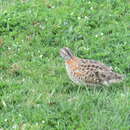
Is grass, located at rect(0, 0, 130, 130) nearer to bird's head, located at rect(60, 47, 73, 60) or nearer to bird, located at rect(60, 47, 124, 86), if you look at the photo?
bird, located at rect(60, 47, 124, 86)

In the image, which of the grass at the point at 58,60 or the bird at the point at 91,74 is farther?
the bird at the point at 91,74

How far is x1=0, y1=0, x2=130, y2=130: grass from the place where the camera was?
7.46 m

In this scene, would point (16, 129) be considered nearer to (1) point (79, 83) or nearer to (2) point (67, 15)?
(1) point (79, 83)

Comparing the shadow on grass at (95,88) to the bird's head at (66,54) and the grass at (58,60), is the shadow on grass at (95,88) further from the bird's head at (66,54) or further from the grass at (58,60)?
the bird's head at (66,54)

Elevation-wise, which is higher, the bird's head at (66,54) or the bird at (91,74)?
the bird's head at (66,54)

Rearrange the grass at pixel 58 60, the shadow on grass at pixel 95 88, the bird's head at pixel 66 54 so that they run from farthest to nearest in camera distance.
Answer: the bird's head at pixel 66 54
the shadow on grass at pixel 95 88
the grass at pixel 58 60

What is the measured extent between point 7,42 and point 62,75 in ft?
5.83

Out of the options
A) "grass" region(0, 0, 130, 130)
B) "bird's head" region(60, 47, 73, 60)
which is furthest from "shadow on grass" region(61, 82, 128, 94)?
"bird's head" region(60, 47, 73, 60)

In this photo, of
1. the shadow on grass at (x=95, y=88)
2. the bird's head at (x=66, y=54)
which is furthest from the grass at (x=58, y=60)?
the bird's head at (x=66, y=54)

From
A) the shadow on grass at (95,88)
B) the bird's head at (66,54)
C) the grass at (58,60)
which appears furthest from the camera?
the bird's head at (66,54)

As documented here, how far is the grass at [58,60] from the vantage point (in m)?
7.46

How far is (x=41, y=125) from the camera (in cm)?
727

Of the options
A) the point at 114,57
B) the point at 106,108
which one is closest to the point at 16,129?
the point at 106,108

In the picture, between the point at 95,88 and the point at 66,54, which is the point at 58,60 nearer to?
the point at 66,54
